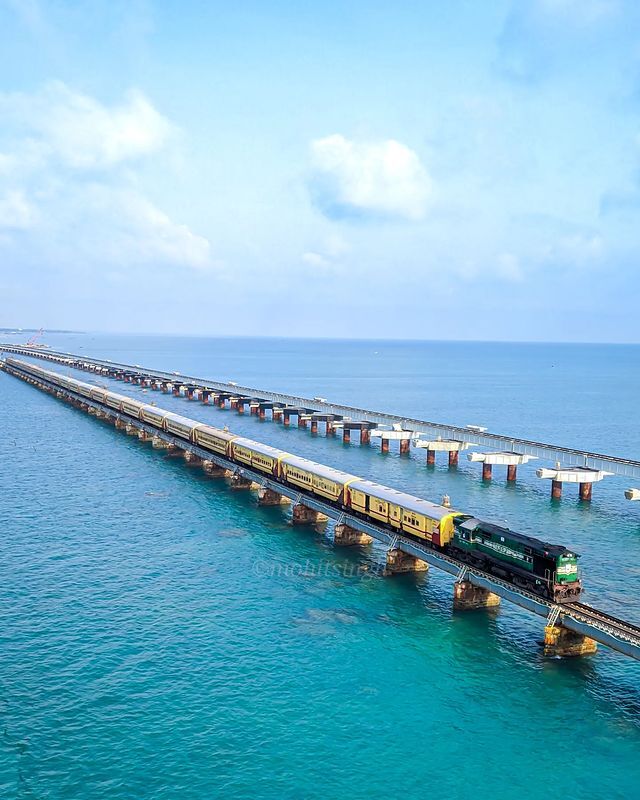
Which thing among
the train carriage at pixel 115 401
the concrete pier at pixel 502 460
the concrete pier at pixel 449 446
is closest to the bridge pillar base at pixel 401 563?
the concrete pier at pixel 502 460

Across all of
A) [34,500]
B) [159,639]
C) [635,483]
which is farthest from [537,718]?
[635,483]

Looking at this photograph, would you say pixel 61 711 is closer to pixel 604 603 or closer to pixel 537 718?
pixel 537 718

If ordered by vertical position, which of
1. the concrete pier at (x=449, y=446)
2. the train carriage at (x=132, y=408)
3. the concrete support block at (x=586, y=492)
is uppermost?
the train carriage at (x=132, y=408)

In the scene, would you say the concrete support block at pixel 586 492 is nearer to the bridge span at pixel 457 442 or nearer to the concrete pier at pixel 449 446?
the bridge span at pixel 457 442

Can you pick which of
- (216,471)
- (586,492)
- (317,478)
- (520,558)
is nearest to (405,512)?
(520,558)

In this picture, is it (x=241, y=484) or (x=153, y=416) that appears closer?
(x=241, y=484)

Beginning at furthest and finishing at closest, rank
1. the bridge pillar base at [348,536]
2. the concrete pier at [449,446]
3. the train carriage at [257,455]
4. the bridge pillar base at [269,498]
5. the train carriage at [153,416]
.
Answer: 1. the train carriage at [153,416]
2. the concrete pier at [449,446]
3. the train carriage at [257,455]
4. the bridge pillar base at [269,498]
5. the bridge pillar base at [348,536]

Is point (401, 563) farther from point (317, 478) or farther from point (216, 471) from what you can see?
point (216, 471)
